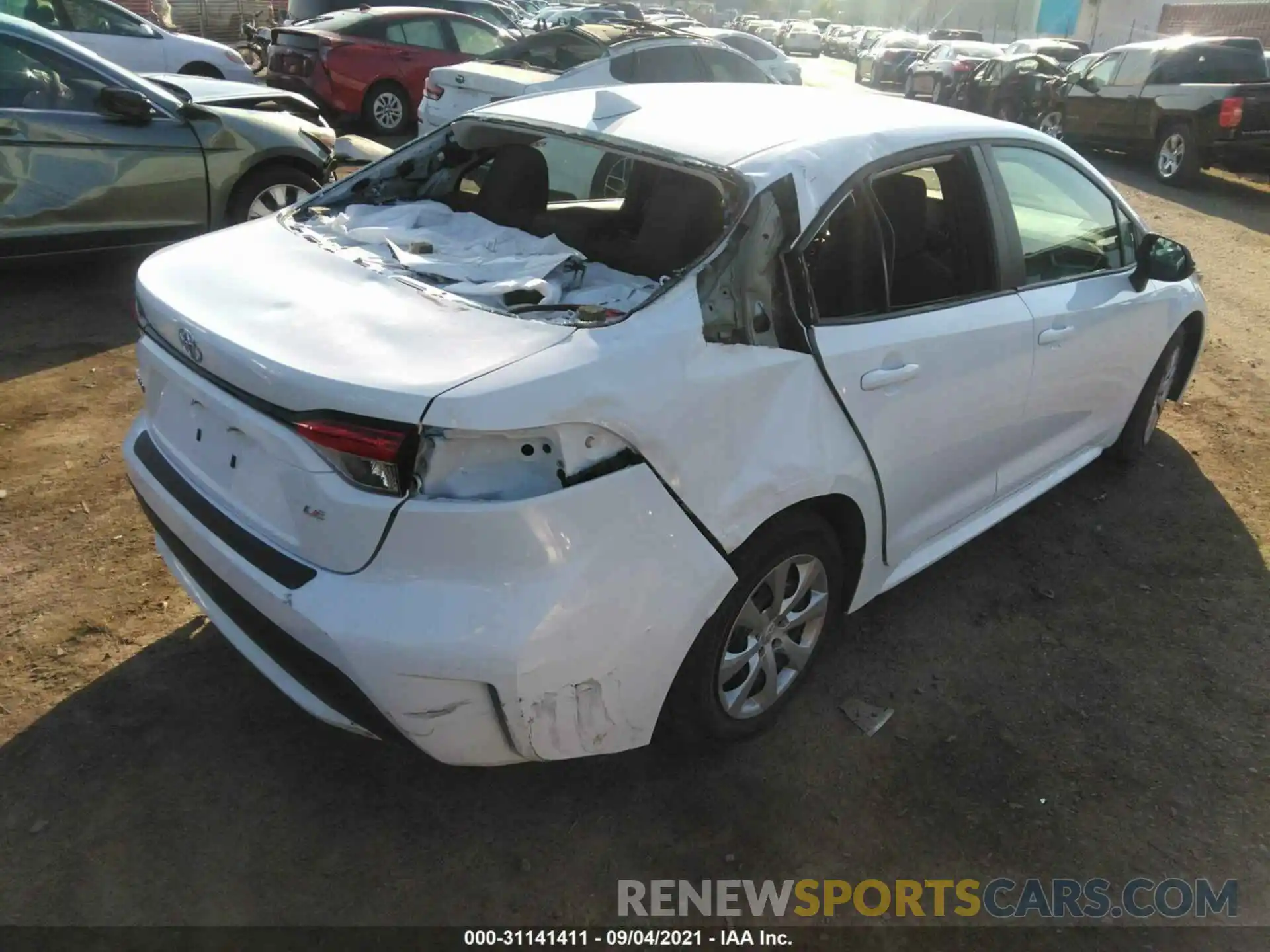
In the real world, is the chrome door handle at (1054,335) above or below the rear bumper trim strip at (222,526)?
below

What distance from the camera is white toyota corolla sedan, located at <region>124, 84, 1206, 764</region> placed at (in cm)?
191

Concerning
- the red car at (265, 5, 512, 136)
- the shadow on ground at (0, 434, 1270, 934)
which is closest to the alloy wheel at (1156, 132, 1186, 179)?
the red car at (265, 5, 512, 136)

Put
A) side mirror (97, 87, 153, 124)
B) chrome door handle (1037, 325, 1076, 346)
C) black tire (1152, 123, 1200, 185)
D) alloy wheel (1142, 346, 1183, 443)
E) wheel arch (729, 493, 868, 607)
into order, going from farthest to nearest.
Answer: black tire (1152, 123, 1200, 185) → side mirror (97, 87, 153, 124) → alloy wheel (1142, 346, 1183, 443) → chrome door handle (1037, 325, 1076, 346) → wheel arch (729, 493, 868, 607)

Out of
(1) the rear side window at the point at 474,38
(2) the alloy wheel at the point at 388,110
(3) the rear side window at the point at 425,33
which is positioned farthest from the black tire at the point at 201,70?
(1) the rear side window at the point at 474,38

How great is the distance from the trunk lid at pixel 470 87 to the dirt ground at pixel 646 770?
20.1 feet

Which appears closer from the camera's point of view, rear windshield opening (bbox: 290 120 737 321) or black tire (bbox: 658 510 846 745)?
black tire (bbox: 658 510 846 745)

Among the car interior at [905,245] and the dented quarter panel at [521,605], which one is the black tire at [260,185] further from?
the dented quarter panel at [521,605]

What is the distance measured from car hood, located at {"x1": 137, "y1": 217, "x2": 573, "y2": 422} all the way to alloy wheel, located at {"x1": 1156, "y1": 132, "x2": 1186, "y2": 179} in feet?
40.2

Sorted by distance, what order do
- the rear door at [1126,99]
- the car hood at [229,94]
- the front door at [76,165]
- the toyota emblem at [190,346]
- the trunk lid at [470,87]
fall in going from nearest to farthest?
1. the toyota emblem at [190,346]
2. the front door at [76,165]
3. the car hood at [229,94]
4. the trunk lid at [470,87]
5. the rear door at [1126,99]

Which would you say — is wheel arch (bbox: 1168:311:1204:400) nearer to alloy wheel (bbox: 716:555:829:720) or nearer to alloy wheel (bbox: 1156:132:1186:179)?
alloy wheel (bbox: 716:555:829:720)

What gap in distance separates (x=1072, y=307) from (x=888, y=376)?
45.9 inches

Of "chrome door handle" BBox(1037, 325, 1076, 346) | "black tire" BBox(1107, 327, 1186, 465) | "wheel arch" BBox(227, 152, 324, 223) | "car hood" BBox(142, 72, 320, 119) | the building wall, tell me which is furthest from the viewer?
the building wall

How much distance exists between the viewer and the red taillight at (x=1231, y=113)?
35.5 ft

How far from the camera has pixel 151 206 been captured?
5.78 metres
